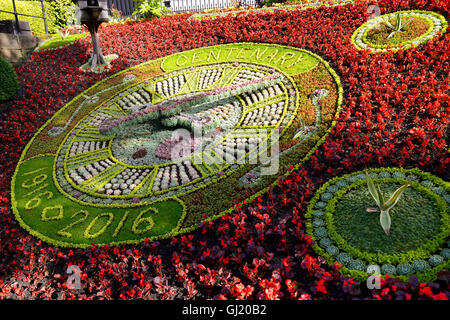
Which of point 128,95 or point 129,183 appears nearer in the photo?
point 129,183

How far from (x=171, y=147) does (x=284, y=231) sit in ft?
12.2

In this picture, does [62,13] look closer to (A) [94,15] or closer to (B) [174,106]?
(A) [94,15]

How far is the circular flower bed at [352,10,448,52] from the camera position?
29.1ft

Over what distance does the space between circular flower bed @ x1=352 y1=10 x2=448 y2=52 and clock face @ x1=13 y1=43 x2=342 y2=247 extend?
145 centimetres

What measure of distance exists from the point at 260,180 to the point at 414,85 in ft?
13.7

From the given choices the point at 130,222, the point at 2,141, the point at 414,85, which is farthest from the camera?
the point at 2,141

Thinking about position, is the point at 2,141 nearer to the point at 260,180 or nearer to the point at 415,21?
the point at 260,180

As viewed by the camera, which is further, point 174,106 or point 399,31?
point 399,31

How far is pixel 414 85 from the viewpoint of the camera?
24.6ft

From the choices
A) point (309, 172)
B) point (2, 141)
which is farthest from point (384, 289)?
point (2, 141)

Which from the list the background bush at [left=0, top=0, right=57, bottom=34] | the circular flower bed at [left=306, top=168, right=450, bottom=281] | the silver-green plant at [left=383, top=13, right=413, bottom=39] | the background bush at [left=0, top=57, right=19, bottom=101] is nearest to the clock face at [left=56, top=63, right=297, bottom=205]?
the circular flower bed at [left=306, top=168, right=450, bottom=281]

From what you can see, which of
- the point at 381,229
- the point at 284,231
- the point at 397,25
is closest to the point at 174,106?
the point at 284,231

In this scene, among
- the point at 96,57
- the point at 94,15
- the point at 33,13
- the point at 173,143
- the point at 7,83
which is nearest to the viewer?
the point at 173,143

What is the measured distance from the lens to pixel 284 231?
508 cm
